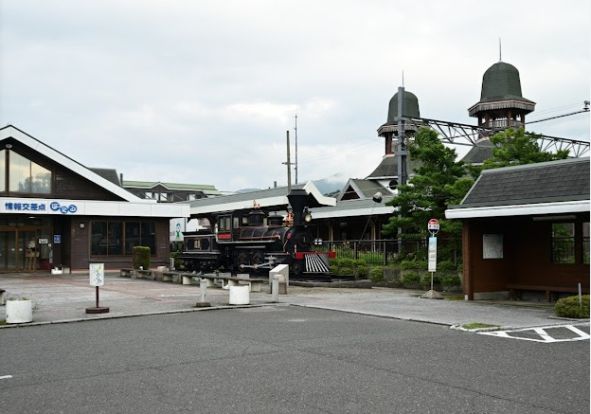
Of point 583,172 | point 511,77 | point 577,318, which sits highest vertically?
point 511,77

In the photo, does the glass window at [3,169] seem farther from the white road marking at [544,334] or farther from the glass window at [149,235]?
the white road marking at [544,334]

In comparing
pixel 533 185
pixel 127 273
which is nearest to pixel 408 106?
pixel 127 273

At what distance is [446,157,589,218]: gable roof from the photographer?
14.7 metres

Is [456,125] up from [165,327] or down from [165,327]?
up

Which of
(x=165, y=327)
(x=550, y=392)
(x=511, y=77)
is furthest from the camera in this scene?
(x=511, y=77)

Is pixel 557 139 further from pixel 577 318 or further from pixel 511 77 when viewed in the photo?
pixel 577 318

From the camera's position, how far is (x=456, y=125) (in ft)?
95.8

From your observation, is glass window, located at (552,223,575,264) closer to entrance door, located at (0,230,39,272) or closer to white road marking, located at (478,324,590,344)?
white road marking, located at (478,324,590,344)

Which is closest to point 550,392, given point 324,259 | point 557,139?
point 324,259

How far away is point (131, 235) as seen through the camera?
33156mm

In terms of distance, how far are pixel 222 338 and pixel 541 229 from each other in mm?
10218

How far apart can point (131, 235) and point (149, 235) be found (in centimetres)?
100

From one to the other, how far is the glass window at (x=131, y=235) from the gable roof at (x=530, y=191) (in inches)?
805

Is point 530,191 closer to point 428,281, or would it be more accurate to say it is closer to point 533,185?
point 533,185
